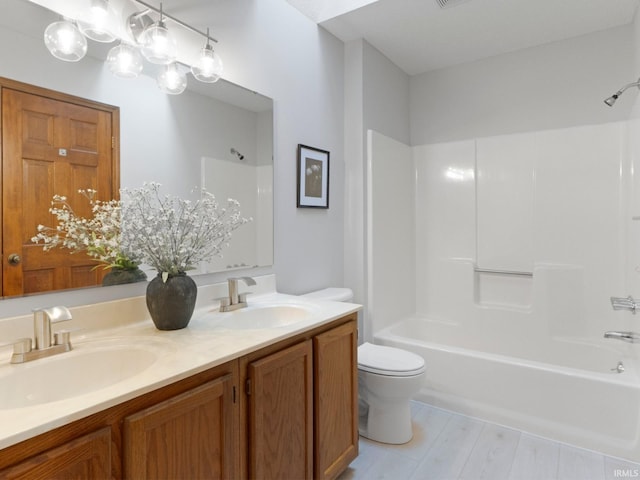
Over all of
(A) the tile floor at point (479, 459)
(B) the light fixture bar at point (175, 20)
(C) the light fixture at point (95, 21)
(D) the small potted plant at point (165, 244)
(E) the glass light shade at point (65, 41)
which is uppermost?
(B) the light fixture bar at point (175, 20)

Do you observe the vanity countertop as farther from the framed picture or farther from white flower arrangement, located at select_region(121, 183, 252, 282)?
the framed picture

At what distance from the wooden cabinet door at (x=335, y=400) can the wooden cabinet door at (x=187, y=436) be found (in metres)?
0.45

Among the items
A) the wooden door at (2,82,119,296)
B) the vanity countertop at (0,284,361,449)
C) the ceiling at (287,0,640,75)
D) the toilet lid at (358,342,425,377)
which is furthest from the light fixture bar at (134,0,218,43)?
the toilet lid at (358,342,425,377)

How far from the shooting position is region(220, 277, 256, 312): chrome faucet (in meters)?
1.74

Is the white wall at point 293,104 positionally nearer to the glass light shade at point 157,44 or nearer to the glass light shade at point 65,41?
the glass light shade at point 157,44

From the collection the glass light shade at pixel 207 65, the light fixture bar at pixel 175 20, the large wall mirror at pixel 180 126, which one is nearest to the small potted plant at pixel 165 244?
the large wall mirror at pixel 180 126

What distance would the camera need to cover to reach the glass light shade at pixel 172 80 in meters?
1.62

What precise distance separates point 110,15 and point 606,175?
3069 mm

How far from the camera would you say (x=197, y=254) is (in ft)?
5.07

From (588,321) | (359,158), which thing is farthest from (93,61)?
(588,321)

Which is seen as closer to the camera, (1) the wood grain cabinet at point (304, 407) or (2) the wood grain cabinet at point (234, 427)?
(2) the wood grain cabinet at point (234, 427)

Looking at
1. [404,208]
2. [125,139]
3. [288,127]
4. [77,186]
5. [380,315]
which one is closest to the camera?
[77,186]

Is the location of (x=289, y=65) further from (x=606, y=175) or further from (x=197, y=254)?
(x=606, y=175)

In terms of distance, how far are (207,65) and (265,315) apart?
1197mm
